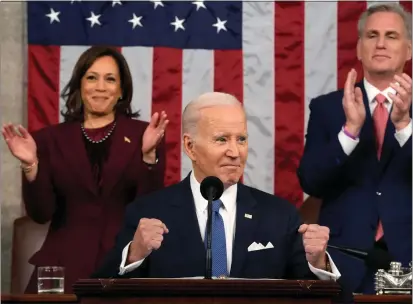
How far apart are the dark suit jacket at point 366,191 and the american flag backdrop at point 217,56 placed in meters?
1.03

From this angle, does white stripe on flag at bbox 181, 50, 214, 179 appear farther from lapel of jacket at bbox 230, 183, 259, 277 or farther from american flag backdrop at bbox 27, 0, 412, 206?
lapel of jacket at bbox 230, 183, 259, 277

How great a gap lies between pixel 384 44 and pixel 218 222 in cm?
156

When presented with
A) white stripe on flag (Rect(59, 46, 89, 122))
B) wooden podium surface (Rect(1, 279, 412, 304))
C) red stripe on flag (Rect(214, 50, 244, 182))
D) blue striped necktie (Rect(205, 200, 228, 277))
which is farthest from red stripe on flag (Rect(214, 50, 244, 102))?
wooden podium surface (Rect(1, 279, 412, 304))

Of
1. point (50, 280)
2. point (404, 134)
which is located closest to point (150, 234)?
point (50, 280)

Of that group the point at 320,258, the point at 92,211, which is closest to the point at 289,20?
the point at 92,211

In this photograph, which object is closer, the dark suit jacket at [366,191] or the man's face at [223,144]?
the man's face at [223,144]

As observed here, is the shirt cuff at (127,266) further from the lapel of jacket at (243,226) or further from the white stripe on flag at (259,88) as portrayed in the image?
the white stripe on flag at (259,88)

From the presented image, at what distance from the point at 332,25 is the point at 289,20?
24cm

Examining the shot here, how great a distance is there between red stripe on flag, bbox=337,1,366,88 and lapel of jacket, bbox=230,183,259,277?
210 cm

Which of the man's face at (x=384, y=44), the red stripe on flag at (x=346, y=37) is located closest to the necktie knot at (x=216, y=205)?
the man's face at (x=384, y=44)

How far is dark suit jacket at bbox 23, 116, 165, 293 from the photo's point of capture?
206 inches

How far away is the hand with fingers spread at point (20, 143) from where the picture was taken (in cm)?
505

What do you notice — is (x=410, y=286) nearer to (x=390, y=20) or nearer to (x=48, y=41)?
(x=390, y=20)

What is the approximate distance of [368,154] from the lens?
16.9 feet
